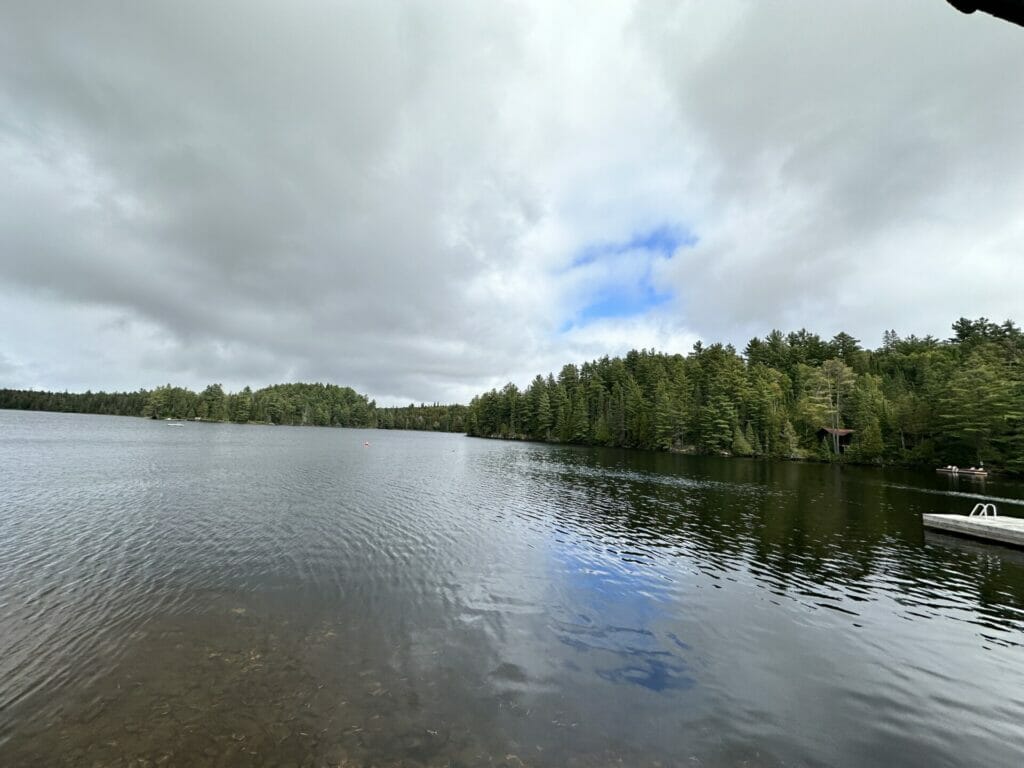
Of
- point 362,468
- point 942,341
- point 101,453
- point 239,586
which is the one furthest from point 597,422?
point 239,586

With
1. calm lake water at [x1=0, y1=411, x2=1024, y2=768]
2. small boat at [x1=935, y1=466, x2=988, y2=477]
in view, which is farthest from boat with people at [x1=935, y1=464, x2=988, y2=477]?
calm lake water at [x1=0, y1=411, x2=1024, y2=768]

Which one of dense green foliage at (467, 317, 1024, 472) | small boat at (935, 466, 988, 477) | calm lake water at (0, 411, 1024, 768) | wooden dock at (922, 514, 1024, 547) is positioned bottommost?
calm lake water at (0, 411, 1024, 768)

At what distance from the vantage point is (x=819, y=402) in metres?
92.8

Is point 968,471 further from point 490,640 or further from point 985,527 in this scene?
point 490,640

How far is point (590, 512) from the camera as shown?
102ft

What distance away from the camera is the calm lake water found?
27.0 feet

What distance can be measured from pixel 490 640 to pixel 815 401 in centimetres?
10680

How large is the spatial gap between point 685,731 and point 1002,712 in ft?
26.3

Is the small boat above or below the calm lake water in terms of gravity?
above

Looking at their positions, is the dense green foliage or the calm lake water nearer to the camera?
the calm lake water

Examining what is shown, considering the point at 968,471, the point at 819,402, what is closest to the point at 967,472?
the point at 968,471

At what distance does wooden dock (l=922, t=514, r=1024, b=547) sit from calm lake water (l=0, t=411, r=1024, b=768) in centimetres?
221

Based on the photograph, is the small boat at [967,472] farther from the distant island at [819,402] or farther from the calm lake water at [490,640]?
the calm lake water at [490,640]

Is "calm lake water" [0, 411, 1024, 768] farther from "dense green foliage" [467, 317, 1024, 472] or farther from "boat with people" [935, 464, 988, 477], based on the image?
"dense green foliage" [467, 317, 1024, 472]
